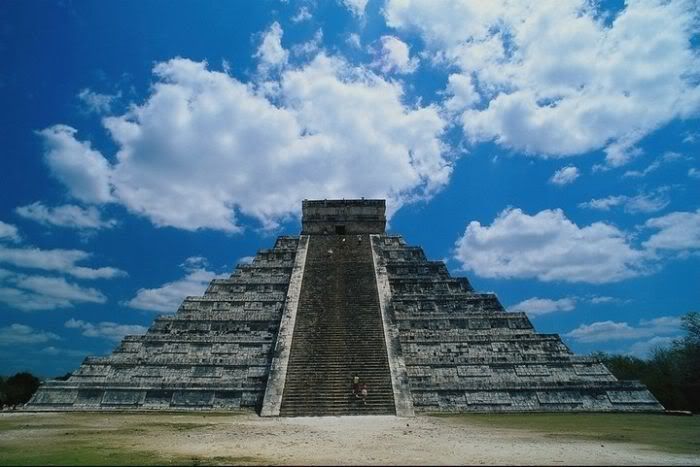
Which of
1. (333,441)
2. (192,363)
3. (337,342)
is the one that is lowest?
(333,441)

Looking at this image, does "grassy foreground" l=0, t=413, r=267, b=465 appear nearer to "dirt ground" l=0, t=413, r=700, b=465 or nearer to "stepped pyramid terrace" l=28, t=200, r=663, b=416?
"dirt ground" l=0, t=413, r=700, b=465

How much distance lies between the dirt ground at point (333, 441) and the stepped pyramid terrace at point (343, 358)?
187 centimetres

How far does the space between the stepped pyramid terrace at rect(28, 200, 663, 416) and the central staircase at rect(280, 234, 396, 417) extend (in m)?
0.05

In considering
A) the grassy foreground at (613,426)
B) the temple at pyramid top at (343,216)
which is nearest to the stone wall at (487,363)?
the grassy foreground at (613,426)

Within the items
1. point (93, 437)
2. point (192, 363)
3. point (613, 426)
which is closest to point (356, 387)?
point (192, 363)

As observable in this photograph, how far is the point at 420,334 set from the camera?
56.6 feet

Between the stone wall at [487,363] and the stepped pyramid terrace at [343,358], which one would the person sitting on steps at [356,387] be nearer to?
the stepped pyramid terrace at [343,358]

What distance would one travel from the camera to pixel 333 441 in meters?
8.47

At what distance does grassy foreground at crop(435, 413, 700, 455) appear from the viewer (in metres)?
Answer: 8.75

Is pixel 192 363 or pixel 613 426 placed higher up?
pixel 192 363

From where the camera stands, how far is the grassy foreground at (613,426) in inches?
345

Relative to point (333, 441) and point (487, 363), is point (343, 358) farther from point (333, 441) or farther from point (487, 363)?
point (333, 441)

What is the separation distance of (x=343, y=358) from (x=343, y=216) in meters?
12.6

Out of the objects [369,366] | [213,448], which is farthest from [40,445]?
[369,366]
